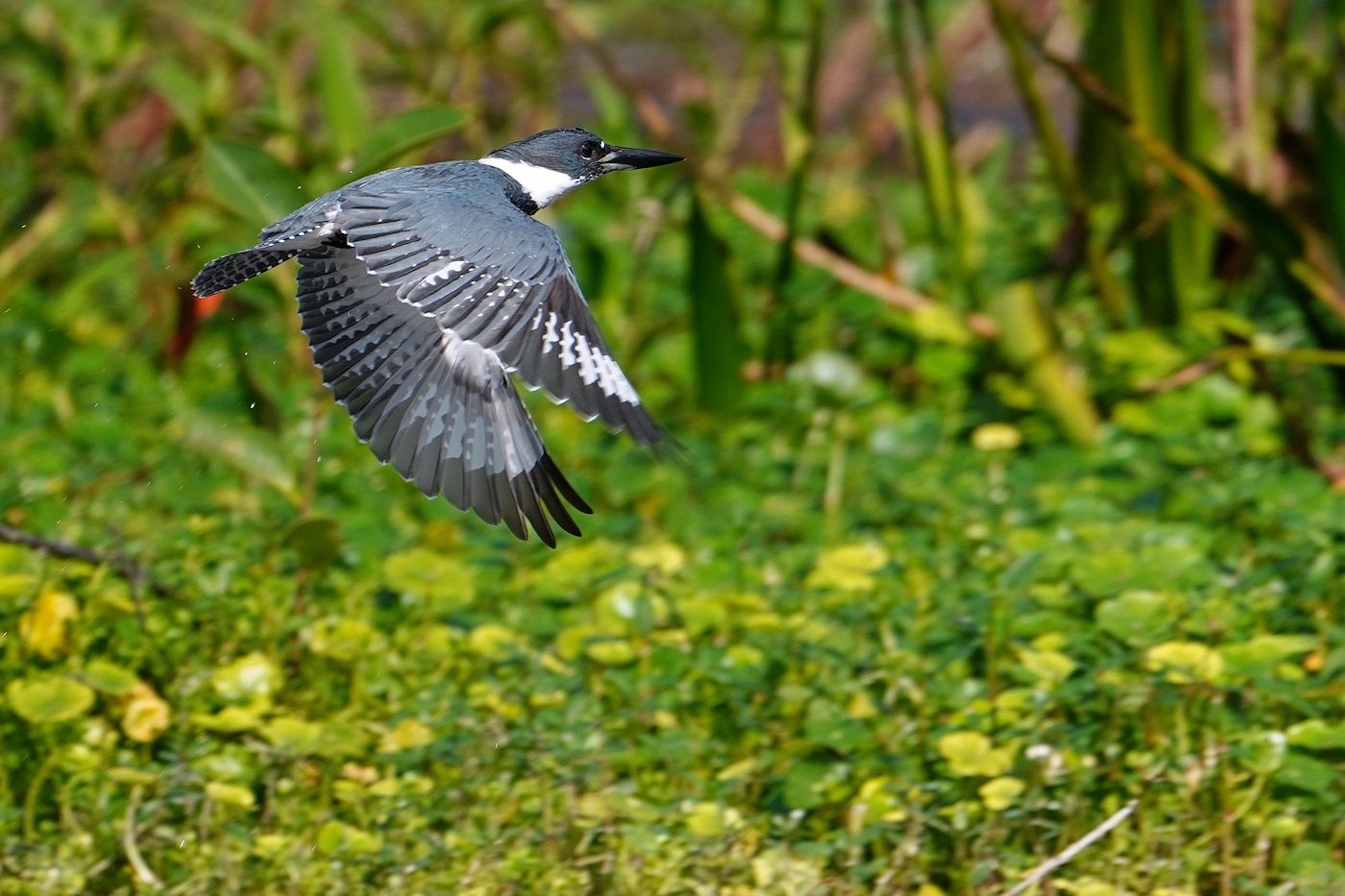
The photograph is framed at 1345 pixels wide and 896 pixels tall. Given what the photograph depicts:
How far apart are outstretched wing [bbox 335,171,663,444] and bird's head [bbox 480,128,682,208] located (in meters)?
0.49

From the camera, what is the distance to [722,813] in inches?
105

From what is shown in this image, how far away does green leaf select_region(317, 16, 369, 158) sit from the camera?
4.42 metres

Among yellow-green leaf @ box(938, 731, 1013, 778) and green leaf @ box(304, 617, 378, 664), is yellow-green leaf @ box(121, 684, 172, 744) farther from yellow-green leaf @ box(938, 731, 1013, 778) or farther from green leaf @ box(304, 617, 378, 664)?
yellow-green leaf @ box(938, 731, 1013, 778)

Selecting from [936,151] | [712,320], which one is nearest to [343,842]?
[712,320]

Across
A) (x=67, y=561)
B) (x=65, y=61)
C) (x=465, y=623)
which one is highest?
(x=65, y=61)

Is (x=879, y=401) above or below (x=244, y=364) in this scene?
below

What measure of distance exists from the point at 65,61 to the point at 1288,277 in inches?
124

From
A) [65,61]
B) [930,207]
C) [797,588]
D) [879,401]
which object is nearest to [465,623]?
[797,588]

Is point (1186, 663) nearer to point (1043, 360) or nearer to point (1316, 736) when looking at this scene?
point (1316, 736)

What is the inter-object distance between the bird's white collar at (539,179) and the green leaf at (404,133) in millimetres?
116

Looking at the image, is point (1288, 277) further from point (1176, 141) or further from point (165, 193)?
point (165, 193)

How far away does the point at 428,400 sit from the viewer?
8.69 ft

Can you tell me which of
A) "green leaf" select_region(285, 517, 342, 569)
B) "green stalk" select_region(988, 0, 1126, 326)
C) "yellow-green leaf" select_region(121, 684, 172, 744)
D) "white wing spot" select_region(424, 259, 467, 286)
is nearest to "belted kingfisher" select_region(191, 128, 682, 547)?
"white wing spot" select_region(424, 259, 467, 286)

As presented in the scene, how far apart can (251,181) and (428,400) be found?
0.90 meters
